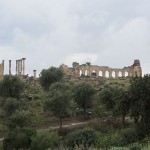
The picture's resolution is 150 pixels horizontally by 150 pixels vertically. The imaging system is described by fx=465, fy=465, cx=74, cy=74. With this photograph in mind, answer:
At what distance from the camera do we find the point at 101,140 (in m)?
49.8

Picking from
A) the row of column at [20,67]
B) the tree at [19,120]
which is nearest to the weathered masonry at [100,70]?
the row of column at [20,67]

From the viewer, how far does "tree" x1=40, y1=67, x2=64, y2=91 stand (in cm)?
8906

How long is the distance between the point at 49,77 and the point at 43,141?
124ft

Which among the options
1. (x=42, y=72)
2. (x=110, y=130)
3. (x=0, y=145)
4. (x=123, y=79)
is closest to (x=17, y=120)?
(x=0, y=145)

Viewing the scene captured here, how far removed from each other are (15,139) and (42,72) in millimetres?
37421

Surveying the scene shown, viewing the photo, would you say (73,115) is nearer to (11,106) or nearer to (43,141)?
(11,106)

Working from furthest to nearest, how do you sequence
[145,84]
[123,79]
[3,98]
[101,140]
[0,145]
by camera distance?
[123,79], [3,98], [0,145], [145,84], [101,140]

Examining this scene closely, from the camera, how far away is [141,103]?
5122 cm

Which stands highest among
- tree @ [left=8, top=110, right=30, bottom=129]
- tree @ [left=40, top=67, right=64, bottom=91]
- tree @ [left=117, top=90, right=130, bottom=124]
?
tree @ [left=40, top=67, right=64, bottom=91]

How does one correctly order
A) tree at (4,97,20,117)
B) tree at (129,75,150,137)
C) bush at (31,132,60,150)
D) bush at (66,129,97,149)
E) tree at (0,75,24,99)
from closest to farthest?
1. tree at (129,75,150,137)
2. bush at (31,132,60,150)
3. bush at (66,129,97,149)
4. tree at (4,97,20,117)
5. tree at (0,75,24,99)

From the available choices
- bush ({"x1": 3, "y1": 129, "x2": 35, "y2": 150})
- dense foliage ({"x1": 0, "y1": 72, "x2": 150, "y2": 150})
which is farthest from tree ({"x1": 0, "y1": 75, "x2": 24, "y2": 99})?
bush ({"x1": 3, "y1": 129, "x2": 35, "y2": 150})

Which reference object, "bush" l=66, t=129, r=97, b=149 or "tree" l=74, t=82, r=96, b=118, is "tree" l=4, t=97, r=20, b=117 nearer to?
"tree" l=74, t=82, r=96, b=118

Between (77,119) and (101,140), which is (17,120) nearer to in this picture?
(77,119)

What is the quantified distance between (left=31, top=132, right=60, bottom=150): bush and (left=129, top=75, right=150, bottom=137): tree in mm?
9230
